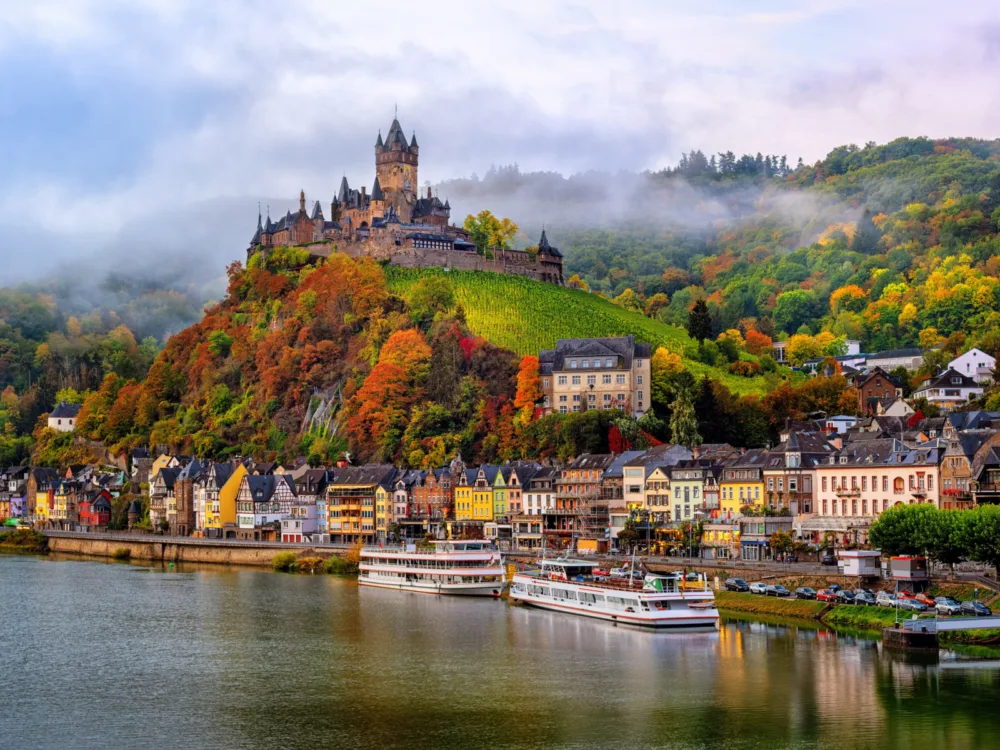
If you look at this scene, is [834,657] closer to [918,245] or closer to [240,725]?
[240,725]

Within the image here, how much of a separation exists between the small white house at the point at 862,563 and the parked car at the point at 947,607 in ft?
23.7

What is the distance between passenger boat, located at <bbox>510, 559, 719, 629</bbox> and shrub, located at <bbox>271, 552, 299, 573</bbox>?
25202mm

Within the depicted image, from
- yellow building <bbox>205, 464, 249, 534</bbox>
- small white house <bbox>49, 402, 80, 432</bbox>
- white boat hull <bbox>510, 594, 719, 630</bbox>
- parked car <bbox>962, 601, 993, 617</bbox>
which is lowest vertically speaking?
white boat hull <bbox>510, 594, 719, 630</bbox>

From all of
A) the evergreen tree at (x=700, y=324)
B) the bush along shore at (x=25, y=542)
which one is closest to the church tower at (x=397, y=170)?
the evergreen tree at (x=700, y=324)

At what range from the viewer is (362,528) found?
343 ft

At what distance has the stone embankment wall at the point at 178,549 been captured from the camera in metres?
102

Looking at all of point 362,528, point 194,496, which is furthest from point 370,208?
point 362,528

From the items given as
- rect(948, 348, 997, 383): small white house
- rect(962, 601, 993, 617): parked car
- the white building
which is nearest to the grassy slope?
the white building

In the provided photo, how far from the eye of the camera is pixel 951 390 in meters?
105

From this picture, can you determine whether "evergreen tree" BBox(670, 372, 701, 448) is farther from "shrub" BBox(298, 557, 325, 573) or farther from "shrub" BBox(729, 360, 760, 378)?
"shrub" BBox(298, 557, 325, 573)

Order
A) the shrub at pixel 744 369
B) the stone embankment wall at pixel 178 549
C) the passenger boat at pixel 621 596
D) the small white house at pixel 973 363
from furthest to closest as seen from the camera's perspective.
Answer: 1. the shrub at pixel 744 369
2. the small white house at pixel 973 363
3. the stone embankment wall at pixel 178 549
4. the passenger boat at pixel 621 596

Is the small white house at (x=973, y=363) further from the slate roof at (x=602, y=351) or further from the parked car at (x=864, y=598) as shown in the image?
the parked car at (x=864, y=598)

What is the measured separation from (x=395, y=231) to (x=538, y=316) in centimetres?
2312

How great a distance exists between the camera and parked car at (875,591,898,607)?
59.9 m
